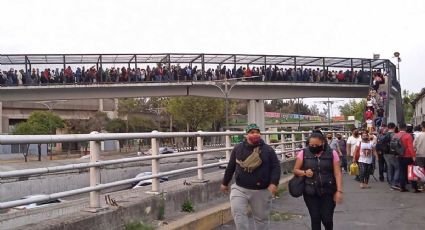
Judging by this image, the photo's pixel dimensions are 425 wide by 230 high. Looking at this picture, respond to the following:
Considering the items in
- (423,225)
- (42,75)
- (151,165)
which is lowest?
(423,225)

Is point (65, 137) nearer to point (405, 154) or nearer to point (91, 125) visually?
point (405, 154)

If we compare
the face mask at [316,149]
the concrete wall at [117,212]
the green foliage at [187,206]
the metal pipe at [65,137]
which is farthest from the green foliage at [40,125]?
the face mask at [316,149]

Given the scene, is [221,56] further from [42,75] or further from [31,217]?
[31,217]

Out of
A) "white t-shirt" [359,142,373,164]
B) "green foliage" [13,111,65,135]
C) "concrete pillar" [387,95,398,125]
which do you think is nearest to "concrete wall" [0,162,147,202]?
"white t-shirt" [359,142,373,164]

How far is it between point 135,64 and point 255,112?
39.6ft

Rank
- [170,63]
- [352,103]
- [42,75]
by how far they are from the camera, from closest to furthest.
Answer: [42,75] → [170,63] → [352,103]

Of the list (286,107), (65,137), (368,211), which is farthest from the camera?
(286,107)

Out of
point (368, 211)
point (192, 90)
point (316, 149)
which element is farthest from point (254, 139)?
point (192, 90)

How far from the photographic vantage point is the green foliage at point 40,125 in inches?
2126

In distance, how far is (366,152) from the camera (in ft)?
45.2

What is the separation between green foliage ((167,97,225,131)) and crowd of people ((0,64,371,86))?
Answer: 66.4ft

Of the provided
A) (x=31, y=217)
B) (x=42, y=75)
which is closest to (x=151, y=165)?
(x=31, y=217)

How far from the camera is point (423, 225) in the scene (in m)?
8.55

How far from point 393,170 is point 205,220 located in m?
7.65
